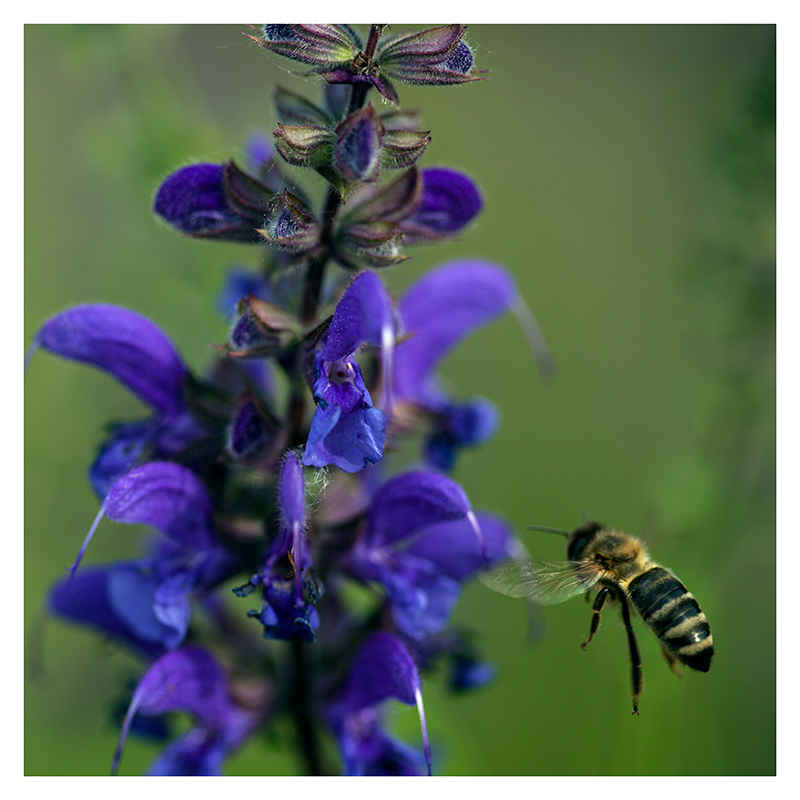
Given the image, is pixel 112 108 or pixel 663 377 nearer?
pixel 112 108

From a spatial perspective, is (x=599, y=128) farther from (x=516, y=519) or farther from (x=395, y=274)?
(x=516, y=519)

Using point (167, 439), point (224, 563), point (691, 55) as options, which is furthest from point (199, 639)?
point (691, 55)

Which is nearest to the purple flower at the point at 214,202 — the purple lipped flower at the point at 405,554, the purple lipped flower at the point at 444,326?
the purple lipped flower at the point at 444,326

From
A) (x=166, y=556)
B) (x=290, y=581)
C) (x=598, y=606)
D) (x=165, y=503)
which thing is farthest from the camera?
(x=166, y=556)

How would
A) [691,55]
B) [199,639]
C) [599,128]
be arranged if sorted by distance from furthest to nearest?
[599,128]
[691,55]
[199,639]

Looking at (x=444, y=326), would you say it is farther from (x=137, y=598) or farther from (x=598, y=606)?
(x=137, y=598)

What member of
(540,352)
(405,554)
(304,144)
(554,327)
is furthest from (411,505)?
(554,327)
